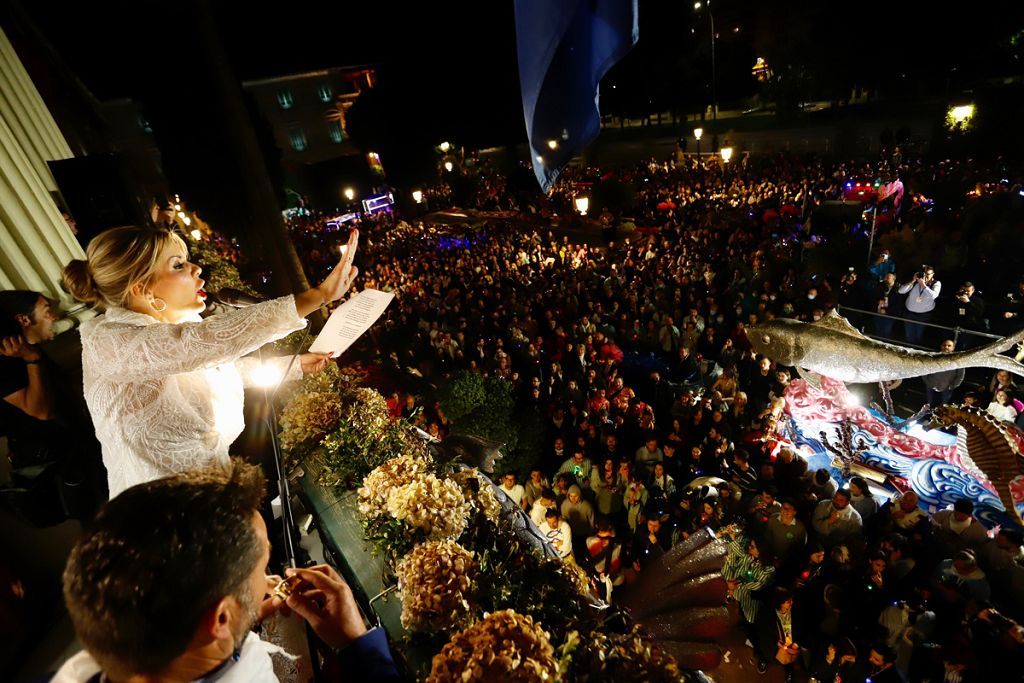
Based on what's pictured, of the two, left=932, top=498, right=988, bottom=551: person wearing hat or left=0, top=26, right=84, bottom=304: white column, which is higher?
left=0, top=26, right=84, bottom=304: white column

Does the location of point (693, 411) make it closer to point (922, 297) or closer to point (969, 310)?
point (922, 297)

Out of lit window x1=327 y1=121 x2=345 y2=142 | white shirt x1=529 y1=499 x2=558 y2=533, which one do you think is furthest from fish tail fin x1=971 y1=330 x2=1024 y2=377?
lit window x1=327 y1=121 x2=345 y2=142

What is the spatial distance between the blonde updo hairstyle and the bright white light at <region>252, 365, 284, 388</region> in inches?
35.1

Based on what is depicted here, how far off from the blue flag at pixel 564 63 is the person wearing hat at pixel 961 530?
5.96 meters

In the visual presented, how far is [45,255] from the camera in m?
4.62

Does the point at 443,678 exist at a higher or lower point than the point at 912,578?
higher

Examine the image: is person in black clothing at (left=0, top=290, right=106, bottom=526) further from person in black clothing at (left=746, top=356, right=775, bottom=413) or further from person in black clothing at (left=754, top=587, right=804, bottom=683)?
person in black clothing at (left=746, top=356, right=775, bottom=413)

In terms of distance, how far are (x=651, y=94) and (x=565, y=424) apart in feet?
125

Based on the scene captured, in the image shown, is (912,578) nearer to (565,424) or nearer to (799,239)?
(565,424)

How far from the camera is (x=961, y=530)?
554cm

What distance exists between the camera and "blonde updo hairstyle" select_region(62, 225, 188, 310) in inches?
78.7

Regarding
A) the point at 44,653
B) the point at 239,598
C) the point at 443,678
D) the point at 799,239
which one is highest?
the point at 239,598

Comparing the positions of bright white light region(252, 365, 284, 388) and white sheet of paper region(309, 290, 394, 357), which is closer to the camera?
white sheet of paper region(309, 290, 394, 357)

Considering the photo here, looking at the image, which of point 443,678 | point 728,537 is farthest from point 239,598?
point 728,537
